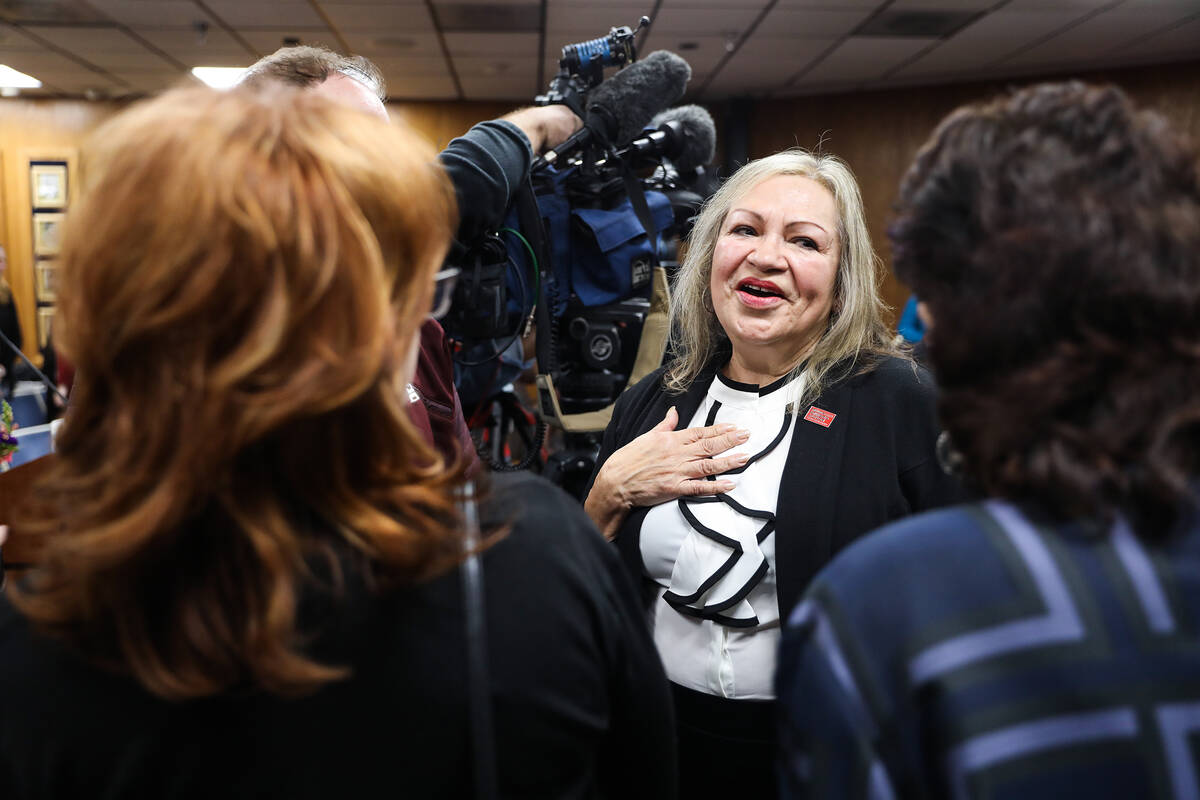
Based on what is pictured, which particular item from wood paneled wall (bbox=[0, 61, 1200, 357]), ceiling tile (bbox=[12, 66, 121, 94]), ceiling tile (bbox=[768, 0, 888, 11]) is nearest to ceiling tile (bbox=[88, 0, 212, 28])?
ceiling tile (bbox=[12, 66, 121, 94])

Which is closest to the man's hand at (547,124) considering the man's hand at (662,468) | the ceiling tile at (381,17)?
the man's hand at (662,468)

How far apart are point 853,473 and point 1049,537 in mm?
689

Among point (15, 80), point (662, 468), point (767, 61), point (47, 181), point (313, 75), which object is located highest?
point (767, 61)

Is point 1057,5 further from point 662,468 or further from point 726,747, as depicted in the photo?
point 726,747

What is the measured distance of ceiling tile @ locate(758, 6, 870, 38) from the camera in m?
4.68

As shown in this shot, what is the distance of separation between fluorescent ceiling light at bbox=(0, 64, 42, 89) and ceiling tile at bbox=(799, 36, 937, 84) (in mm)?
5708

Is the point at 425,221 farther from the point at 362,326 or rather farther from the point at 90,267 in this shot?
the point at 90,267

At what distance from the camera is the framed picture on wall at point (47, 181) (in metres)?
6.45

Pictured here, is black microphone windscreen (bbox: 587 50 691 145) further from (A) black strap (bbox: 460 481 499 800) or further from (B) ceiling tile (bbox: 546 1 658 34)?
(B) ceiling tile (bbox: 546 1 658 34)

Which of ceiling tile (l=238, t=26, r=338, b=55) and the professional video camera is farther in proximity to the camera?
ceiling tile (l=238, t=26, r=338, b=55)

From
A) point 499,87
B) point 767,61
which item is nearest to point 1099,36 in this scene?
point 767,61

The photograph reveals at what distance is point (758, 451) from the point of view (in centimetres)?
128

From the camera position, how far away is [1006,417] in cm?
55

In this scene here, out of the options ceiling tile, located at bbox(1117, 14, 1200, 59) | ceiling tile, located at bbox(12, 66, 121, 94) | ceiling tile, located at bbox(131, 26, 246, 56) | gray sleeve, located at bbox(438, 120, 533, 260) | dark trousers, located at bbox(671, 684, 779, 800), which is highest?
ceiling tile, located at bbox(1117, 14, 1200, 59)
